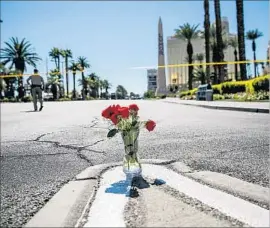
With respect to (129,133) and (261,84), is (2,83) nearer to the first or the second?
(261,84)

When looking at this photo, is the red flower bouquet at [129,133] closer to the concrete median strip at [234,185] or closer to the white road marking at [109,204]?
the white road marking at [109,204]

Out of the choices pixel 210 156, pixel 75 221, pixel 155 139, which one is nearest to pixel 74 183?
pixel 75 221

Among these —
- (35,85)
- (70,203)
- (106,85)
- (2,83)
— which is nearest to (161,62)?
(2,83)

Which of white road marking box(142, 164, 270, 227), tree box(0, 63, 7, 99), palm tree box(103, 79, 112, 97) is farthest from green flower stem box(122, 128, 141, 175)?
palm tree box(103, 79, 112, 97)

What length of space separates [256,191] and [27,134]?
18.4 feet

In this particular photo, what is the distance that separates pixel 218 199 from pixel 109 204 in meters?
0.92

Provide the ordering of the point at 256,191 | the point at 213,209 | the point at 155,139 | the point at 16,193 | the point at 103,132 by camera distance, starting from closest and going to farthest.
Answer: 1. the point at 213,209
2. the point at 256,191
3. the point at 16,193
4. the point at 155,139
5. the point at 103,132

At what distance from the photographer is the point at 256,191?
326cm

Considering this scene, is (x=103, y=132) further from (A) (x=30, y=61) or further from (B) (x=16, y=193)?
(A) (x=30, y=61)

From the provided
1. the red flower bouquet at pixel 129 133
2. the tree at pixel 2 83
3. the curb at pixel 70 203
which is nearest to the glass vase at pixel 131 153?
the red flower bouquet at pixel 129 133

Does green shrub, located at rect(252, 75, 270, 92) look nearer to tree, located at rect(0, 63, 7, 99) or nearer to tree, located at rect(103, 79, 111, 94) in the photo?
tree, located at rect(0, 63, 7, 99)

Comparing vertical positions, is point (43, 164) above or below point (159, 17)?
below

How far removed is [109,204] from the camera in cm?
302

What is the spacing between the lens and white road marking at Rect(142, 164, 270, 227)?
2652 millimetres
